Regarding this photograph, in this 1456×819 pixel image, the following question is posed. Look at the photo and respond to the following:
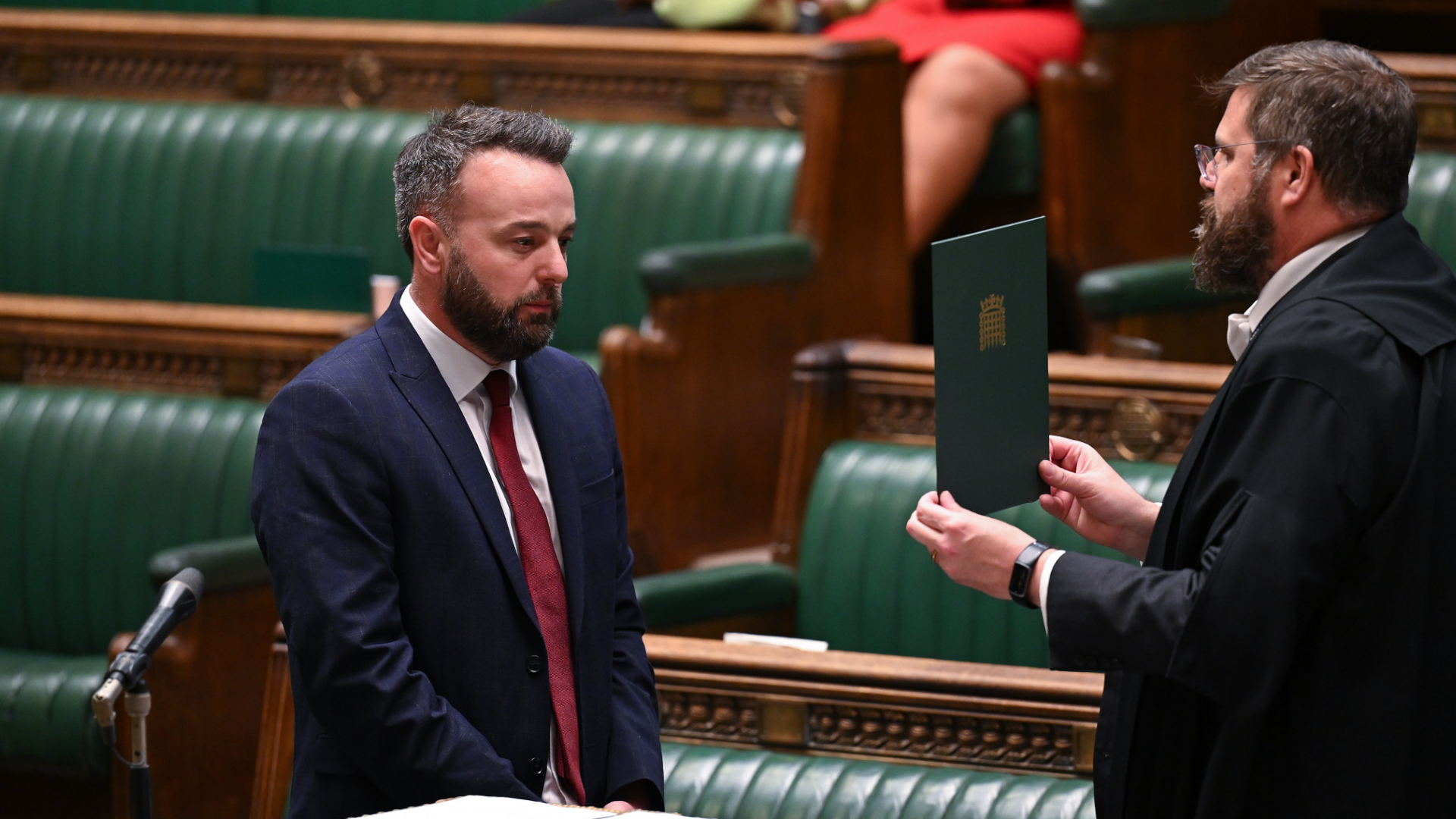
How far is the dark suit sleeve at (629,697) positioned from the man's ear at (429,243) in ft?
0.69

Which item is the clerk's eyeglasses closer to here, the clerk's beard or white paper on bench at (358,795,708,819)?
the clerk's beard

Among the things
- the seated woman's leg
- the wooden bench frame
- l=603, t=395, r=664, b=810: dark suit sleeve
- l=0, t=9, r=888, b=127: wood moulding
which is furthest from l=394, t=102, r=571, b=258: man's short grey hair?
the seated woman's leg

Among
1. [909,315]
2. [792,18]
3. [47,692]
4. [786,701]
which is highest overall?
[792,18]

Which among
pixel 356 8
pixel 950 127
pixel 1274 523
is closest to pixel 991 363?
pixel 1274 523

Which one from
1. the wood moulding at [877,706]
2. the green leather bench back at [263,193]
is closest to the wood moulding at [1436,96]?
the green leather bench back at [263,193]

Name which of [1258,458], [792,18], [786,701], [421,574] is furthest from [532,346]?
[792,18]

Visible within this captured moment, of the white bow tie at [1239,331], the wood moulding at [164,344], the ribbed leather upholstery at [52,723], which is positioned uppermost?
the white bow tie at [1239,331]

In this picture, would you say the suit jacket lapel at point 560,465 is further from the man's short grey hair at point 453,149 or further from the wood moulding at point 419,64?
the wood moulding at point 419,64

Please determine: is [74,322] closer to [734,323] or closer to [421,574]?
[734,323]

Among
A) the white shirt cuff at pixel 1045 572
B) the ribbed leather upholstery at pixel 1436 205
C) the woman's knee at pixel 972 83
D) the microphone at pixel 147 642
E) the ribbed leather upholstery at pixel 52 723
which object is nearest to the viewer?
the white shirt cuff at pixel 1045 572

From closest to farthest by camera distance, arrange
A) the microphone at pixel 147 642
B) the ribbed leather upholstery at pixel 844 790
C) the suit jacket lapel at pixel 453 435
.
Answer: the suit jacket lapel at pixel 453 435
the microphone at pixel 147 642
the ribbed leather upholstery at pixel 844 790

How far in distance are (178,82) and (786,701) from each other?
7.26 ft

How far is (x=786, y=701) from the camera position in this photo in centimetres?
199

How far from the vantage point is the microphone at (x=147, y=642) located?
1.65 metres
